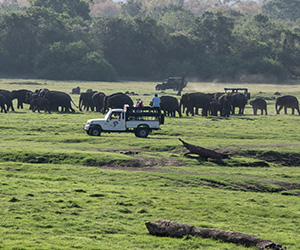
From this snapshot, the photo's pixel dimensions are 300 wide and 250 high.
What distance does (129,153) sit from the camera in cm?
2911

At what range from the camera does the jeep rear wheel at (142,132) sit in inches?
1366

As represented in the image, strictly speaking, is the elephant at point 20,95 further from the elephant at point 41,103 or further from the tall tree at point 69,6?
the tall tree at point 69,6

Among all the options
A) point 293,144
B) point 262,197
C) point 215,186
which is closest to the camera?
point 262,197

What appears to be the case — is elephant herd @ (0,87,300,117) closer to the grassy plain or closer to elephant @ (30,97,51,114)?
elephant @ (30,97,51,114)

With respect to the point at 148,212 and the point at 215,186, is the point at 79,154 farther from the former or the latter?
the point at 148,212

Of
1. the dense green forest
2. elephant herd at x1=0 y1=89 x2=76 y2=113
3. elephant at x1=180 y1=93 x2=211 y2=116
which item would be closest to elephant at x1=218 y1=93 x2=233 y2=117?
elephant at x1=180 y1=93 x2=211 y2=116

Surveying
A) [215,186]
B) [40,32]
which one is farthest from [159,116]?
[40,32]

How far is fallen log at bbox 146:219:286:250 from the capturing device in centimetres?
1395

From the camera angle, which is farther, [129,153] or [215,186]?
[129,153]

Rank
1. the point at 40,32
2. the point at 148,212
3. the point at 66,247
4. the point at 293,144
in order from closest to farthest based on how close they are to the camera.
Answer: the point at 66,247
the point at 148,212
the point at 293,144
the point at 40,32

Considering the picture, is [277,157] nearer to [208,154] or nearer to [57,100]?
[208,154]

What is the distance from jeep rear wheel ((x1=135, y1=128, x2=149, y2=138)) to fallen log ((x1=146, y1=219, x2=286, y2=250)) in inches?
757

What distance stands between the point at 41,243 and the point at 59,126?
25.5 meters

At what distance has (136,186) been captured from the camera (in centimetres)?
2266
